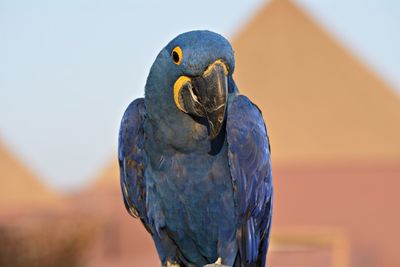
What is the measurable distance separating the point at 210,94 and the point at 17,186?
18.0 metres

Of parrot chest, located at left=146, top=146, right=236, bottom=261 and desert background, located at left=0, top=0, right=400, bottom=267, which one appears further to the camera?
desert background, located at left=0, top=0, right=400, bottom=267

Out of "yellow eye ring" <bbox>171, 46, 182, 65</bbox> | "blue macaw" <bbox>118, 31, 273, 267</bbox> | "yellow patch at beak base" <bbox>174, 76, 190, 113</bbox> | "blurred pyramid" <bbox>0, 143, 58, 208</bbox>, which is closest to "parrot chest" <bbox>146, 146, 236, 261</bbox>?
"blue macaw" <bbox>118, 31, 273, 267</bbox>

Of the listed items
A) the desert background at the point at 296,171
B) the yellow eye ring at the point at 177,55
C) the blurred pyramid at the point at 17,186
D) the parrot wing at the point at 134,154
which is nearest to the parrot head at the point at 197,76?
the yellow eye ring at the point at 177,55

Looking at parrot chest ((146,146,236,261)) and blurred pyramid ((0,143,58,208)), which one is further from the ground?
parrot chest ((146,146,236,261))

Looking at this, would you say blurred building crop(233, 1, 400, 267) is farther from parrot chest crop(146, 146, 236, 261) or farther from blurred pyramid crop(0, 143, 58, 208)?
parrot chest crop(146, 146, 236, 261)

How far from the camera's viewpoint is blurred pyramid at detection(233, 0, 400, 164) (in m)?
19.8

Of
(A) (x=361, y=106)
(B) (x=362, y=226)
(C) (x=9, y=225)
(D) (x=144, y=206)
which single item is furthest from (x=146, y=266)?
(D) (x=144, y=206)

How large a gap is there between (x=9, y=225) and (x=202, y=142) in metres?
13.7

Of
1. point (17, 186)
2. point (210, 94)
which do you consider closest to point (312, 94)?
point (17, 186)

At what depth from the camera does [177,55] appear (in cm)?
466

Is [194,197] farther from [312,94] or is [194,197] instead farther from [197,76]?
[312,94]

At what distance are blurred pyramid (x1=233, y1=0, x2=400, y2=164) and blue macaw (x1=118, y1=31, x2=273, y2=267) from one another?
Result: 14258 millimetres

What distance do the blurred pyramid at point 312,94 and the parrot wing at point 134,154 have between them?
46.5ft

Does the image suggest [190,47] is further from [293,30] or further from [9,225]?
[293,30]
